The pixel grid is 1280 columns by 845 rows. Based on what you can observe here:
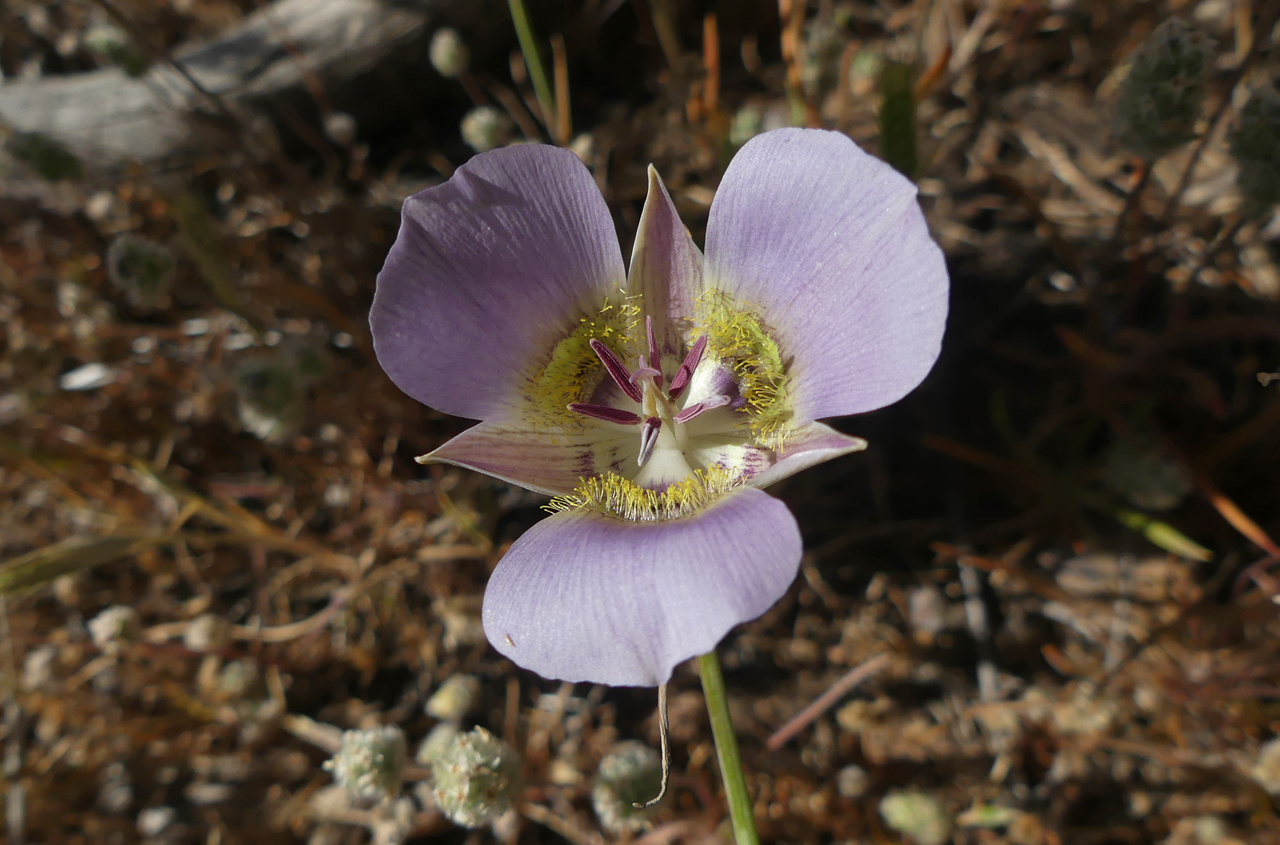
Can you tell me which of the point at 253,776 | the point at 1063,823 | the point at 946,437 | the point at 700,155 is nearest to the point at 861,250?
the point at 946,437

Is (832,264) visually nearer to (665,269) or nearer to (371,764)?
(665,269)

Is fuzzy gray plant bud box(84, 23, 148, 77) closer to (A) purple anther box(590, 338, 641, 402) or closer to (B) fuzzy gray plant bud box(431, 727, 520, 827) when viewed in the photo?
(A) purple anther box(590, 338, 641, 402)

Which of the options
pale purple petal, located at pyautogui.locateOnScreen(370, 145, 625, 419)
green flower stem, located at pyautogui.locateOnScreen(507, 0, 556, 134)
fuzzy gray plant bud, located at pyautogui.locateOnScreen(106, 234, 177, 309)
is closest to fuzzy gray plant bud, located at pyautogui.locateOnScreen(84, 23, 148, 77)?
fuzzy gray plant bud, located at pyautogui.locateOnScreen(106, 234, 177, 309)

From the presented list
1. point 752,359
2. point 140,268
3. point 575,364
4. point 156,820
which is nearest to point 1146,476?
point 752,359

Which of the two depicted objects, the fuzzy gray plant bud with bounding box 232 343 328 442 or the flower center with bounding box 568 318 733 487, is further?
the fuzzy gray plant bud with bounding box 232 343 328 442

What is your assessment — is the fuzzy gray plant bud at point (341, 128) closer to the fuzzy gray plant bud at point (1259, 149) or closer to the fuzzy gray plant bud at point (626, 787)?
the fuzzy gray plant bud at point (626, 787)

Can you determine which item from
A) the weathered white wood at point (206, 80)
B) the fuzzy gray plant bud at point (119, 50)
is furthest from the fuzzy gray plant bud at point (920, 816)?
the fuzzy gray plant bud at point (119, 50)
